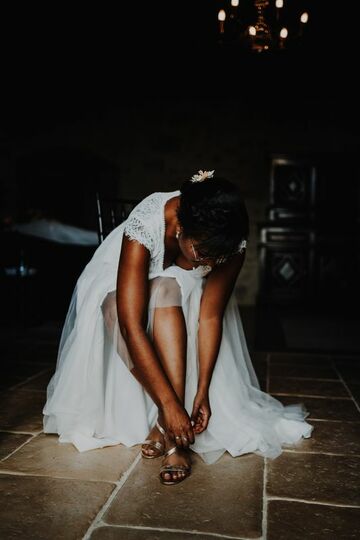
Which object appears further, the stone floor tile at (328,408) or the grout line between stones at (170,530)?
the stone floor tile at (328,408)

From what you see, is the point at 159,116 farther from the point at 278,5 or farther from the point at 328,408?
the point at 328,408

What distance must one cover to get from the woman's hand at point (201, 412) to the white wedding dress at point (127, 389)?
0.30 feet

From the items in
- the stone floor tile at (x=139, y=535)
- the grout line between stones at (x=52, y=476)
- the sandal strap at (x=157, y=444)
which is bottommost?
the grout line between stones at (x=52, y=476)

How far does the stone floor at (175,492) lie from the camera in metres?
1.24

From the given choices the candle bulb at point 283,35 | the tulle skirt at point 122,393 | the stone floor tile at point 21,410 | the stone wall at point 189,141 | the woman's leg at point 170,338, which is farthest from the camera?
the stone wall at point 189,141

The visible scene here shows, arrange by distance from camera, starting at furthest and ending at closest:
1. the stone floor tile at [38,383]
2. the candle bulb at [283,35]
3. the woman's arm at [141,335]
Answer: the candle bulb at [283,35] → the stone floor tile at [38,383] → the woman's arm at [141,335]

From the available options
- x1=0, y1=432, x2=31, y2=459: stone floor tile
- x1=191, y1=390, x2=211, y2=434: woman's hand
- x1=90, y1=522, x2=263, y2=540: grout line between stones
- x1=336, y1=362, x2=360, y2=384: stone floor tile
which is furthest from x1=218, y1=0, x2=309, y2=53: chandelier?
x1=90, y1=522, x2=263, y2=540: grout line between stones

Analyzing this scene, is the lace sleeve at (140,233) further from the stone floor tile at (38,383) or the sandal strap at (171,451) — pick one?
the stone floor tile at (38,383)

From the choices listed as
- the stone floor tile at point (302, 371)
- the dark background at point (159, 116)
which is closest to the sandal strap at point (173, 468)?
the stone floor tile at point (302, 371)

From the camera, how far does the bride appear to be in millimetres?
1613

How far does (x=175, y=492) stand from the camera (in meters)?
1.45

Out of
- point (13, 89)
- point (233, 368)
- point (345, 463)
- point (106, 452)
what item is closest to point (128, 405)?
point (106, 452)

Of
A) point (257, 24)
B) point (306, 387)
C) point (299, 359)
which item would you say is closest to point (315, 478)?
point (306, 387)

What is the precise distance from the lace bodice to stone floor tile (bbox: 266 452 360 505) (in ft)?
2.36
